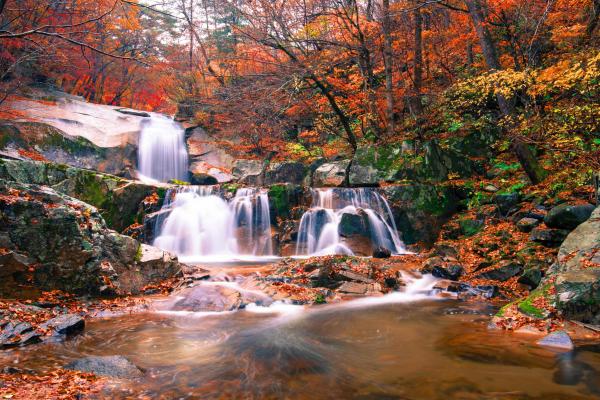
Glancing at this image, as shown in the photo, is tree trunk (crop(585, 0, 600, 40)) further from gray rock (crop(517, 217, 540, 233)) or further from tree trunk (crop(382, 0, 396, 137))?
gray rock (crop(517, 217, 540, 233))

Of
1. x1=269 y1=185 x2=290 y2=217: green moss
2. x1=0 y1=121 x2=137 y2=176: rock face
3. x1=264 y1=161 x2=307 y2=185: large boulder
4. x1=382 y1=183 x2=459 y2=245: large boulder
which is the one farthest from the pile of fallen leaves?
x1=264 y1=161 x2=307 y2=185: large boulder

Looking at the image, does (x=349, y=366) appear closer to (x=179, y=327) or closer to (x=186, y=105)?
(x=179, y=327)

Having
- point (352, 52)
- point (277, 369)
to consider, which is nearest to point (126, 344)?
point (277, 369)

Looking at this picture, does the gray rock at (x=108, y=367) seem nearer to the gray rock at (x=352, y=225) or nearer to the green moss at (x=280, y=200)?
the gray rock at (x=352, y=225)

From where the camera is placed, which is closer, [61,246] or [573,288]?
[573,288]

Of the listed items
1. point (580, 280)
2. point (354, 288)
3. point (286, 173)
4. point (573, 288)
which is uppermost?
point (286, 173)

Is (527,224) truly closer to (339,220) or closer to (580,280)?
(580,280)

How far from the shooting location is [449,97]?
51.2 ft

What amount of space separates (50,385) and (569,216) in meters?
10.1

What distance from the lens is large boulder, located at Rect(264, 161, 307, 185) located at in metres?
18.5

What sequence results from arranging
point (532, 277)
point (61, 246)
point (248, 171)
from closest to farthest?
point (61, 246)
point (532, 277)
point (248, 171)

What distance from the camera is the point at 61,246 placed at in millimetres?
6719

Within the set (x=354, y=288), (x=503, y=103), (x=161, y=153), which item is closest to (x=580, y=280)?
(x=354, y=288)

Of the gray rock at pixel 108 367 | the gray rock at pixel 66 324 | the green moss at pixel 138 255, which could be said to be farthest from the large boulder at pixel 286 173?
the gray rock at pixel 108 367
